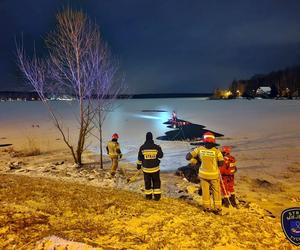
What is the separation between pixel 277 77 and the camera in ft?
378

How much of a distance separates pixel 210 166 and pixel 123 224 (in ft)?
7.11

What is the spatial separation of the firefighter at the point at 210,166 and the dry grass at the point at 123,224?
33 cm

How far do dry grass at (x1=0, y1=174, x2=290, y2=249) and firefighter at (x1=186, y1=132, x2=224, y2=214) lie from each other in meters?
0.33

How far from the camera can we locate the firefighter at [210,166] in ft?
21.8

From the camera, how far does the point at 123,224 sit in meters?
5.52

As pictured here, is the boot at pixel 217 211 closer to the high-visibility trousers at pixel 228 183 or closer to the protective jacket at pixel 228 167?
the high-visibility trousers at pixel 228 183

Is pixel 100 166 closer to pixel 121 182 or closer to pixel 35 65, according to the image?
pixel 121 182

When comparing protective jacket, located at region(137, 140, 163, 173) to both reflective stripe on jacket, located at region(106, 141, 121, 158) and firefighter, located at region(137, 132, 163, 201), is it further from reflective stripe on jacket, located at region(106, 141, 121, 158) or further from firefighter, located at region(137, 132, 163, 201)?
reflective stripe on jacket, located at region(106, 141, 121, 158)

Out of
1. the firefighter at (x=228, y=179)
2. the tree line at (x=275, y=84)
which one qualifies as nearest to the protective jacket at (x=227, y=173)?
the firefighter at (x=228, y=179)

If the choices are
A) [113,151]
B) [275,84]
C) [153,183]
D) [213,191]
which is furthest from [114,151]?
[275,84]

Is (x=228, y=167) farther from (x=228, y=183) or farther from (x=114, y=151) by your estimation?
(x=114, y=151)

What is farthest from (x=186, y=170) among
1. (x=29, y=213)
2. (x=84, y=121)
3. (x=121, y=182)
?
(x=29, y=213)

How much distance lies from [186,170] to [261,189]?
3.01 m

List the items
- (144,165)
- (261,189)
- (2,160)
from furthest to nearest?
1. (2,160)
2. (261,189)
3. (144,165)
